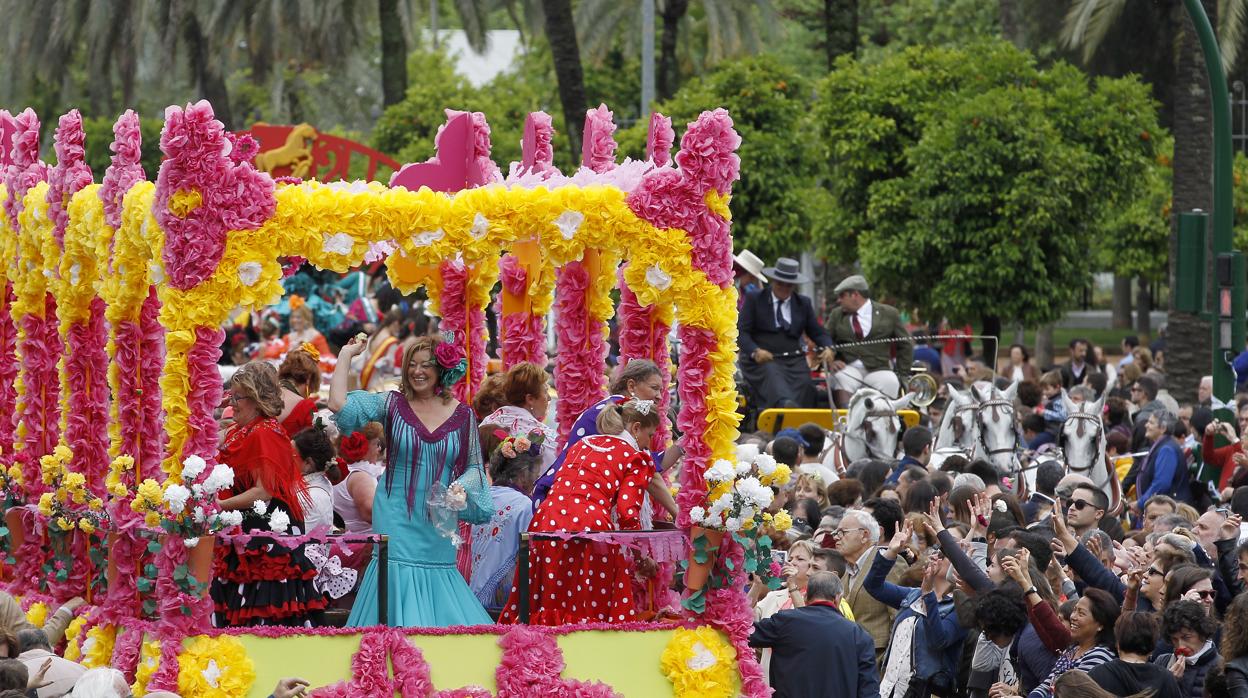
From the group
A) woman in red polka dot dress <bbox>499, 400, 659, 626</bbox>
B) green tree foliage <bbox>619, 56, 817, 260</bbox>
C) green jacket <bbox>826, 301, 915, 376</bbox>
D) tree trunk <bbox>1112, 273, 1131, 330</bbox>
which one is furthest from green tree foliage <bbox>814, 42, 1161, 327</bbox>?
tree trunk <bbox>1112, 273, 1131, 330</bbox>

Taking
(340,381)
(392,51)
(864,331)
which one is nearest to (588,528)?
(340,381)

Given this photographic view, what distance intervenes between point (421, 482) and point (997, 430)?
7.61m

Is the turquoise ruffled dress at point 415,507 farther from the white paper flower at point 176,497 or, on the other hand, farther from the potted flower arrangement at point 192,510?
the white paper flower at point 176,497

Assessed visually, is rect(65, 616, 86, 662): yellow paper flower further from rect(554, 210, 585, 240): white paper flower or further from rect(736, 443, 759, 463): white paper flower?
rect(736, 443, 759, 463): white paper flower

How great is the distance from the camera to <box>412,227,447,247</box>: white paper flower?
948 cm

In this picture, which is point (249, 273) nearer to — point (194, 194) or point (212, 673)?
point (194, 194)

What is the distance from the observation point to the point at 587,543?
32.6 feet

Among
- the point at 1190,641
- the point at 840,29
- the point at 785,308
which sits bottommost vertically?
the point at 1190,641

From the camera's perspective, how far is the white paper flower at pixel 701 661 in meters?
9.52

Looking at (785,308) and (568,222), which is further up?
(568,222)

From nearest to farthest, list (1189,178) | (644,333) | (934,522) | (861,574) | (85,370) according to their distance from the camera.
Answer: (934,522) → (861,574) → (85,370) → (644,333) → (1189,178)

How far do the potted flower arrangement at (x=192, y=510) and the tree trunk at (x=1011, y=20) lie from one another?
32318 millimetres

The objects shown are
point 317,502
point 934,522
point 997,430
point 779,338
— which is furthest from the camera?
point 779,338

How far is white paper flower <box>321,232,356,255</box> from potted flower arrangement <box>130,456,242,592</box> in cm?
111
